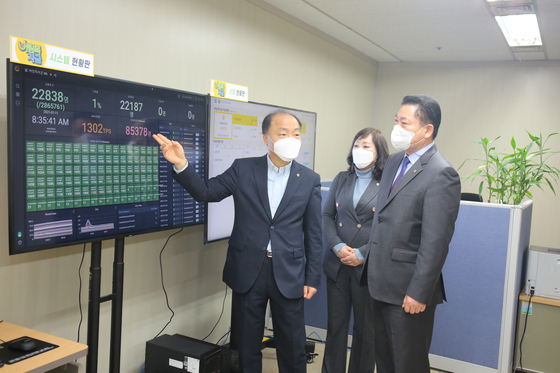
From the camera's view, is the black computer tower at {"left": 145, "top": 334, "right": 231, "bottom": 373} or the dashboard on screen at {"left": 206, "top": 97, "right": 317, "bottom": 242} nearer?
the black computer tower at {"left": 145, "top": 334, "right": 231, "bottom": 373}

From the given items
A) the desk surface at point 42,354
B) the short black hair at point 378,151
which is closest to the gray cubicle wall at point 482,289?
the short black hair at point 378,151

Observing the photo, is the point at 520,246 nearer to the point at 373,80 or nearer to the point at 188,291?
the point at 188,291

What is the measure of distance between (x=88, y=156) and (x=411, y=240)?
1384 mm

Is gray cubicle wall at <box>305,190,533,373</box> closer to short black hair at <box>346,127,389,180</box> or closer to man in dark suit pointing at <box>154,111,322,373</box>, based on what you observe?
short black hair at <box>346,127,389,180</box>

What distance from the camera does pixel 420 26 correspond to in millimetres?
3873

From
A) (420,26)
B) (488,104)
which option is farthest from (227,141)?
(488,104)

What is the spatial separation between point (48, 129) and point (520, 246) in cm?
270

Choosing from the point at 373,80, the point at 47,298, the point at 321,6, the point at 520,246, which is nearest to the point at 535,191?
the point at 373,80

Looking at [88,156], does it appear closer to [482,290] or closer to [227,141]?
[227,141]

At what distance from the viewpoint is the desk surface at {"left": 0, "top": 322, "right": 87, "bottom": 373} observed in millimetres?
1406

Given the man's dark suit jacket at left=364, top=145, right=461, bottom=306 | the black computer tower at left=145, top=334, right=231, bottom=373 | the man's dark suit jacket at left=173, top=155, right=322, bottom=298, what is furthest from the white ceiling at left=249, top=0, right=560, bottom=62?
the black computer tower at left=145, top=334, right=231, bottom=373

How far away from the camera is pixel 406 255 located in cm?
182

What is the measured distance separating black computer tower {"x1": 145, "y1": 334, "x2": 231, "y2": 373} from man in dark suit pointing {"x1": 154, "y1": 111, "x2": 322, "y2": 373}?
0.17 meters

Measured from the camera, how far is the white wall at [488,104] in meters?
4.97
